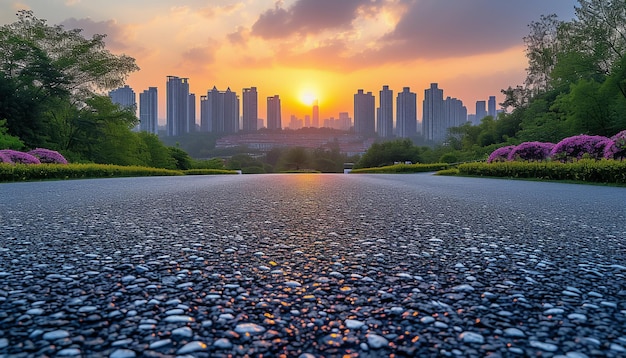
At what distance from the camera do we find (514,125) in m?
37.9

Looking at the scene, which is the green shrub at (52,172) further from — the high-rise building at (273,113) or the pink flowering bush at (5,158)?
the high-rise building at (273,113)

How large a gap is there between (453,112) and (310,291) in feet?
333

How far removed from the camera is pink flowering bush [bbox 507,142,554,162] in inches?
644

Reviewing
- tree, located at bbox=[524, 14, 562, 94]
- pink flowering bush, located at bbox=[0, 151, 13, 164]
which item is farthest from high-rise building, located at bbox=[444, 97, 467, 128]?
pink flowering bush, located at bbox=[0, 151, 13, 164]

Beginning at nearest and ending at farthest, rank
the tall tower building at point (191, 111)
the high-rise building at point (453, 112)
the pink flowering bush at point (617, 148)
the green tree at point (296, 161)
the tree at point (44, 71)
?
the pink flowering bush at point (617, 148) < the tree at point (44, 71) < the green tree at point (296, 161) < the tall tower building at point (191, 111) < the high-rise building at point (453, 112)

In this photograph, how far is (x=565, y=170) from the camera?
38.0ft

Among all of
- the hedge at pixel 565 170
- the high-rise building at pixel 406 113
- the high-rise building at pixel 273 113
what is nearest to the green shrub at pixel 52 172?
the hedge at pixel 565 170

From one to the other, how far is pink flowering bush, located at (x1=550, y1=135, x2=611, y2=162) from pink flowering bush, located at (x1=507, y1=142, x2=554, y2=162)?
1416mm

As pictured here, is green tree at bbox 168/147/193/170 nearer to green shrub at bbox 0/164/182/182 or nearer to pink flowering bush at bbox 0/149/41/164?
green shrub at bbox 0/164/182/182

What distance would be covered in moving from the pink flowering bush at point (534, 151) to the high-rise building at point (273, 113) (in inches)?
4670

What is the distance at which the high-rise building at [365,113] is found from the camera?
11994 cm

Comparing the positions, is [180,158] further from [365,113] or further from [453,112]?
[365,113]

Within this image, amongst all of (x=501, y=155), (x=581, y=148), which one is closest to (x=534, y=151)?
(x=501, y=155)

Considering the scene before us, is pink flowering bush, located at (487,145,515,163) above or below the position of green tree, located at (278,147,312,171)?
below
